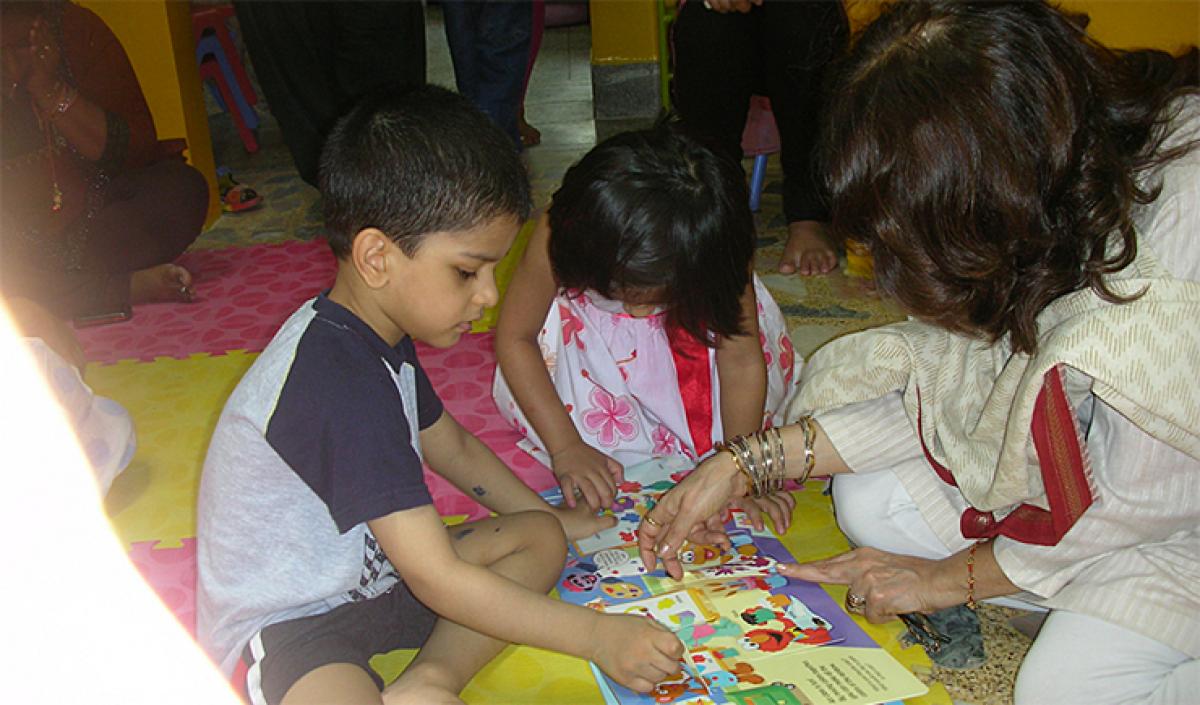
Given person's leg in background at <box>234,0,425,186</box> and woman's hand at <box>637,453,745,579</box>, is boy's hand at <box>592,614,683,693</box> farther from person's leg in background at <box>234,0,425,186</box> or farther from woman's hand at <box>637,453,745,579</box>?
person's leg in background at <box>234,0,425,186</box>

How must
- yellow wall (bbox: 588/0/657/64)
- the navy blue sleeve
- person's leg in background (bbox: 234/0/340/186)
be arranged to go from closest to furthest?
the navy blue sleeve → person's leg in background (bbox: 234/0/340/186) → yellow wall (bbox: 588/0/657/64)

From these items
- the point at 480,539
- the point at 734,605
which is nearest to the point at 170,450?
the point at 480,539

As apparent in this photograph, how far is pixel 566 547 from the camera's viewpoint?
122cm

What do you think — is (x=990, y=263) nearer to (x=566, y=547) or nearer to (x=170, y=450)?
(x=566, y=547)

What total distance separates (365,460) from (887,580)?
0.58 m

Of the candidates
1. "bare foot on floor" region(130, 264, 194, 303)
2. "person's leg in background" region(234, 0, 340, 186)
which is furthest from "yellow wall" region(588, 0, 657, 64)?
"bare foot on floor" region(130, 264, 194, 303)

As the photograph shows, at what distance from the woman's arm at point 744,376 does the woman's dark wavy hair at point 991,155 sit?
0.45 metres

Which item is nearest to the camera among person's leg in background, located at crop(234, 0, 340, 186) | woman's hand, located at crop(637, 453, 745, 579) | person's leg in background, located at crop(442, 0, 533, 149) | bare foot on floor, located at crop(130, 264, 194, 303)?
woman's hand, located at crop(637, 453, 745, 579)

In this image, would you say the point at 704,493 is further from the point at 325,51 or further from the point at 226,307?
the point at 325,51

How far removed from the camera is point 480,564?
3.79ft

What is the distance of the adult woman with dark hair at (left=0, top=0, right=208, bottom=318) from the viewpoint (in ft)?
6.74

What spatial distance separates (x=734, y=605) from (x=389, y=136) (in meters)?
0.63

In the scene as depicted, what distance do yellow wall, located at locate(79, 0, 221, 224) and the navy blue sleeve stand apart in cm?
201

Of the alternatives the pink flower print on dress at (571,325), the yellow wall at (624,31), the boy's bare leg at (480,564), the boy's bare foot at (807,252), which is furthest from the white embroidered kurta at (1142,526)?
the yellow wall at (624,31)
